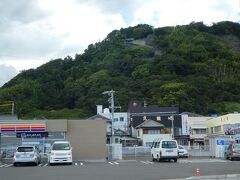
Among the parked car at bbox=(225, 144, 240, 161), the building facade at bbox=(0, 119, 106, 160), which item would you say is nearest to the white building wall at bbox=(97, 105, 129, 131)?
the building facade at bbox=(0, 119, 106, 160)

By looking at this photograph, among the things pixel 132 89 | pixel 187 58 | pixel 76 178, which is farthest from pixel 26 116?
pixel 76 178

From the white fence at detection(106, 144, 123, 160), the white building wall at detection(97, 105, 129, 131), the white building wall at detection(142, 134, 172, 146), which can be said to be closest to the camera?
the white fence at detection(106, 144, 123, 160)

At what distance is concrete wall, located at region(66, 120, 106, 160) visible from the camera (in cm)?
3859

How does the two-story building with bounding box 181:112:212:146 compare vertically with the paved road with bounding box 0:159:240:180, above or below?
above

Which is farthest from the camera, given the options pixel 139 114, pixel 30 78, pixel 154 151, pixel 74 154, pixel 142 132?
pixel 30 78

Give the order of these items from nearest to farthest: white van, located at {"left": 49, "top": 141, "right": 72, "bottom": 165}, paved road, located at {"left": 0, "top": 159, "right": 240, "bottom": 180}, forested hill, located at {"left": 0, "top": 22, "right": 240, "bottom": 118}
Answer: paved road, located at {"left": 0, "top": 159, "right": 240, "bottom": 180} < white van, located at {"left": 49, "top": 141, "right": 72, "bottom": 165} < forested hill, located at {"left": 0, "top": 22, "right": 240, "bottom": 118}

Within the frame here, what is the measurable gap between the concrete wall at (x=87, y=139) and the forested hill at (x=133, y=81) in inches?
1759

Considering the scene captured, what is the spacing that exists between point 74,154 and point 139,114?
5100cm

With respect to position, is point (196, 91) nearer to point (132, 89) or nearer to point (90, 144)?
point (132, 89)

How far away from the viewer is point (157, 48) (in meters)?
155

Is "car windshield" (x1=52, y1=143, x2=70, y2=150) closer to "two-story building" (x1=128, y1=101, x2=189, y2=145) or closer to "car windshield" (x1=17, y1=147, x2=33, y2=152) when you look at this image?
"car windshield" (x1=17, y1=147, x2=33, y2=152)

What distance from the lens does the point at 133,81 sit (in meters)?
113

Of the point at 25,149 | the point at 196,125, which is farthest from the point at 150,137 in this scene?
the point at 25,149

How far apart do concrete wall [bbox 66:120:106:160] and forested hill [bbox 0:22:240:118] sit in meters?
44.7
